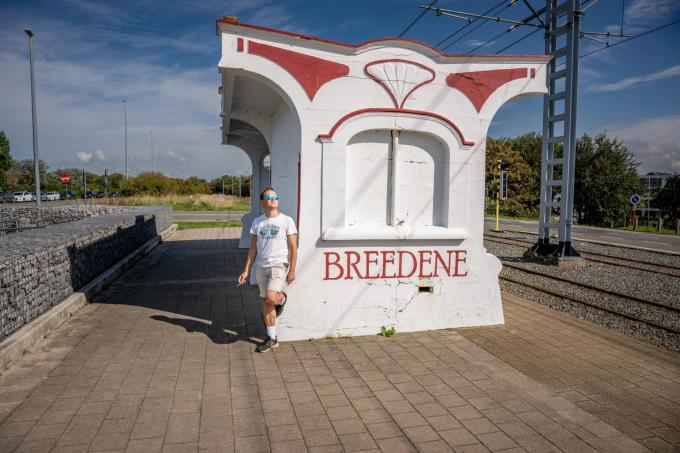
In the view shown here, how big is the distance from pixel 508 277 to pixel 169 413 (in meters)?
9.01

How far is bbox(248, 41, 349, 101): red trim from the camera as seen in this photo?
5602 mm

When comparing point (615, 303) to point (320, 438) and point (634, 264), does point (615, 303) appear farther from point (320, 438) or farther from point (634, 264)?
point (320, 438)

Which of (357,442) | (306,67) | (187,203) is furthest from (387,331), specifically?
(187,203)

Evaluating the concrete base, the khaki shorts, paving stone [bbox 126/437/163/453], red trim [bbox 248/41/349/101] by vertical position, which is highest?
red trim [bbox 248/41/349/101]

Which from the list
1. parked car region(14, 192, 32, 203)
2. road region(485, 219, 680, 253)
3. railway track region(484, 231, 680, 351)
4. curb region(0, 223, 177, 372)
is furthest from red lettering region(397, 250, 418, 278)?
parked car region(14, 192, 32, 203)

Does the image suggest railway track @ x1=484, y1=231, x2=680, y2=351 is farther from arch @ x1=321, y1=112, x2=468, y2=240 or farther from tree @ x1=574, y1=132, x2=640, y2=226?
tree @ x1=574, y1=132, x2=640, y2=226

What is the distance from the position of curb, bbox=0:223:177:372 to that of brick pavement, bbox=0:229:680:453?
0.13 metres

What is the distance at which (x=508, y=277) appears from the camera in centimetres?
1098

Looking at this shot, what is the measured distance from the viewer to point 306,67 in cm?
572

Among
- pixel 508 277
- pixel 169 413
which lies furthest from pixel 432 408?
pixel 508 277

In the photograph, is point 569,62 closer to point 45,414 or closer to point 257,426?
point 257,426

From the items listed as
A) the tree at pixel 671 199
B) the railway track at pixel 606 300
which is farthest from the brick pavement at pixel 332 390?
the tree at pixel 671 199

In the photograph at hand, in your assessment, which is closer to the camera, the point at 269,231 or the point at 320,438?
the point at 320,438

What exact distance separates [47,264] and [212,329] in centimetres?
231
